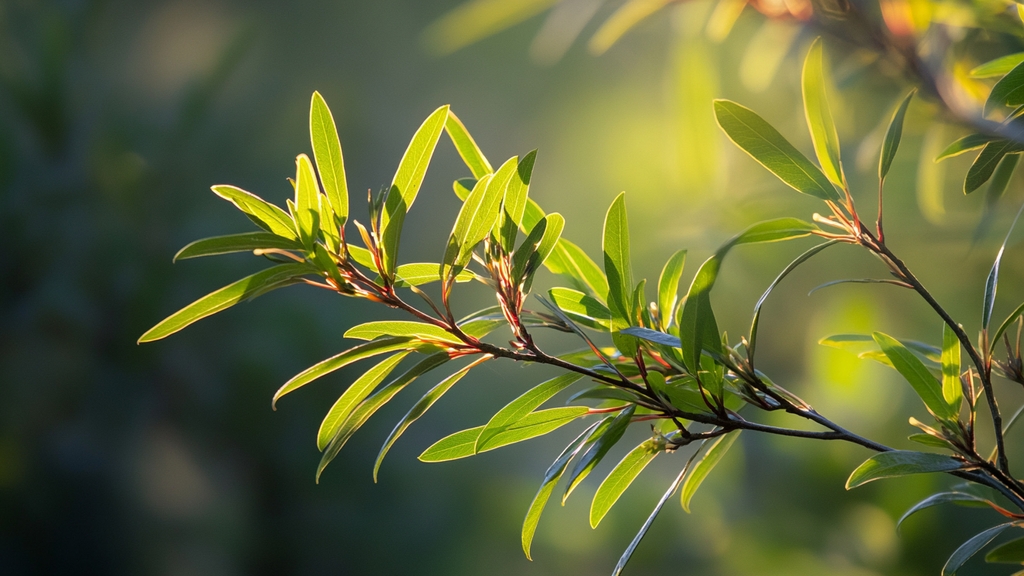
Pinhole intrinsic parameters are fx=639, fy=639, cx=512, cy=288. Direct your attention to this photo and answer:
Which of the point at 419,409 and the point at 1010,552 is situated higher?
the point at 419,409

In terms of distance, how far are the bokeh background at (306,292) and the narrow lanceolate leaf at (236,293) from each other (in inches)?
37.8

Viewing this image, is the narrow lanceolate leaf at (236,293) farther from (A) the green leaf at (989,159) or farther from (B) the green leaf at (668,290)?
(A) the green leaf at (989,159)

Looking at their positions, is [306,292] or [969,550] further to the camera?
[306,292]

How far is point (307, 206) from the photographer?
24cm

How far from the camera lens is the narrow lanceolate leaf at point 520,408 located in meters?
0.27

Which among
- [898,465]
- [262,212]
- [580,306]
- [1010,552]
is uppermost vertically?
[262,212]

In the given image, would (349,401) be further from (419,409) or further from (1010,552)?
(1010,552)

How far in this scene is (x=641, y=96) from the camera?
1391 millimetres

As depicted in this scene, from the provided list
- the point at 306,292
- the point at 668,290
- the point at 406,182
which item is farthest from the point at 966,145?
the point at 306,292

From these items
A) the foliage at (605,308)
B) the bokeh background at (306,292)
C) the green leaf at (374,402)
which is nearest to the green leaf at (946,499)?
the foliage at (605,308)

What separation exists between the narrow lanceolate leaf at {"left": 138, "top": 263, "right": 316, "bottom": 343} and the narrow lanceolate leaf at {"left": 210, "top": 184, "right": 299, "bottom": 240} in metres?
0.01

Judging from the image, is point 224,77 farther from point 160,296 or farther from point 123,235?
point 160,296

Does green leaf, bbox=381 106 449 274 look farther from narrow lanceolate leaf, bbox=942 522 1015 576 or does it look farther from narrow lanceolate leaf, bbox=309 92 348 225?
narrow lanceolate leaf, bbox=942 522 1015 576

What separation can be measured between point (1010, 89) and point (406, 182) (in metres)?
0.23
